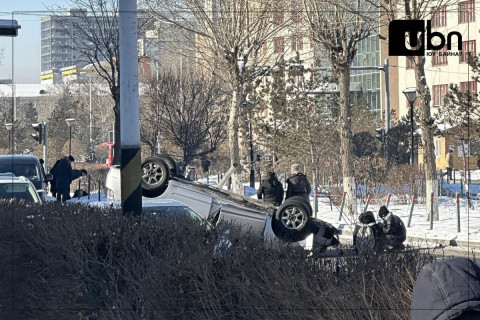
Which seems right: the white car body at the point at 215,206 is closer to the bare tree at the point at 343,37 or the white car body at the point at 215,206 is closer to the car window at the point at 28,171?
the bare tree at the point at 343,37

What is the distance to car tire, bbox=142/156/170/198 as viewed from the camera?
1268 cm

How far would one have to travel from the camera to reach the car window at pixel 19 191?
49.6 ft

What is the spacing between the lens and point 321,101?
37062mm

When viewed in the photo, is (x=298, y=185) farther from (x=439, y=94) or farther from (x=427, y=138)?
(x=439, y=94)

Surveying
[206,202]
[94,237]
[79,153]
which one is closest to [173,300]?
[94,237]

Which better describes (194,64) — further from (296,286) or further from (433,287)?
(433,287)

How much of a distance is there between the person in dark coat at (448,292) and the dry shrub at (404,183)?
1972cm

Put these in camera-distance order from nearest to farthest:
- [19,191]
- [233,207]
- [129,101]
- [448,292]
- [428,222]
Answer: [448,292] < [129,101] < [233,207] < [19,191] < [428,222]

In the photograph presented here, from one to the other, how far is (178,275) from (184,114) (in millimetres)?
25992

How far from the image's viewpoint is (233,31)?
2948 cm

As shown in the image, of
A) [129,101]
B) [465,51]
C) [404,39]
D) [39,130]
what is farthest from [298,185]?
[404,39]

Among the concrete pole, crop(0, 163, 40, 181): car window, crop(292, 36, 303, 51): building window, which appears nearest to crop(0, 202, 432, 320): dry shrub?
the concrete pole

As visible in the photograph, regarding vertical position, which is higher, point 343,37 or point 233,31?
point 233,31

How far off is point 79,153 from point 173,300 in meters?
12.1
